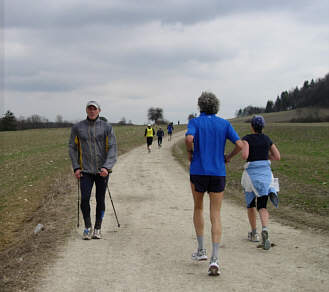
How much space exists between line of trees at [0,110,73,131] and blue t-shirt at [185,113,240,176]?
326ft

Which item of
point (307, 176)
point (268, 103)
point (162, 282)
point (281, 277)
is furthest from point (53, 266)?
point (268, 103)

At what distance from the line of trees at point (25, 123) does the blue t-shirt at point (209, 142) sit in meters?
99.4

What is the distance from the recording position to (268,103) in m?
173

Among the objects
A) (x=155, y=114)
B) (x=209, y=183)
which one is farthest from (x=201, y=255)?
(x=155, y=114)

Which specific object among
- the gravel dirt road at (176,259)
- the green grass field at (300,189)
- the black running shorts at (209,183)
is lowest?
the green grass field at (300,189)

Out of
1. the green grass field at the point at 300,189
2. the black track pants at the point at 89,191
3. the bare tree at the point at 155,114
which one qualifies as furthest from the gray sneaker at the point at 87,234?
the bare tree at the point at 155,114

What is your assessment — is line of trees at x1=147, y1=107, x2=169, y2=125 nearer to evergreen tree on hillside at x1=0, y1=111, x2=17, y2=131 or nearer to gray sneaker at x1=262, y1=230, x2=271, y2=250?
evergreen tree on hillside at x1=0, y1=111, x2=17, y2=131

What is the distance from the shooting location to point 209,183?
4.99 m

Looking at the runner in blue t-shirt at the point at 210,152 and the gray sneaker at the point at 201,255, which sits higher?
the runner in blue t-shirt at the point at 210,152

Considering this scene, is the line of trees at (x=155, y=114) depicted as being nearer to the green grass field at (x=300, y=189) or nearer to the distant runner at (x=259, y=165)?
the green grass field at (x=300, y=189)

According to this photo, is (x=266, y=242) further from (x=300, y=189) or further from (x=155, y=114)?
(x=155, y=114)

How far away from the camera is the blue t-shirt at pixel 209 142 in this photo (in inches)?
193

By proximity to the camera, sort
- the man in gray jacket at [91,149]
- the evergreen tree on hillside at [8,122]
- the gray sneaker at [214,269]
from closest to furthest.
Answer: the gray sneaker at [214,269]
the man in gray jacket at [91,149]
the evergreen tree on hillside at [8,122]

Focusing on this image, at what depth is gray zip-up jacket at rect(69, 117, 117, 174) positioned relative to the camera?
639 cm
